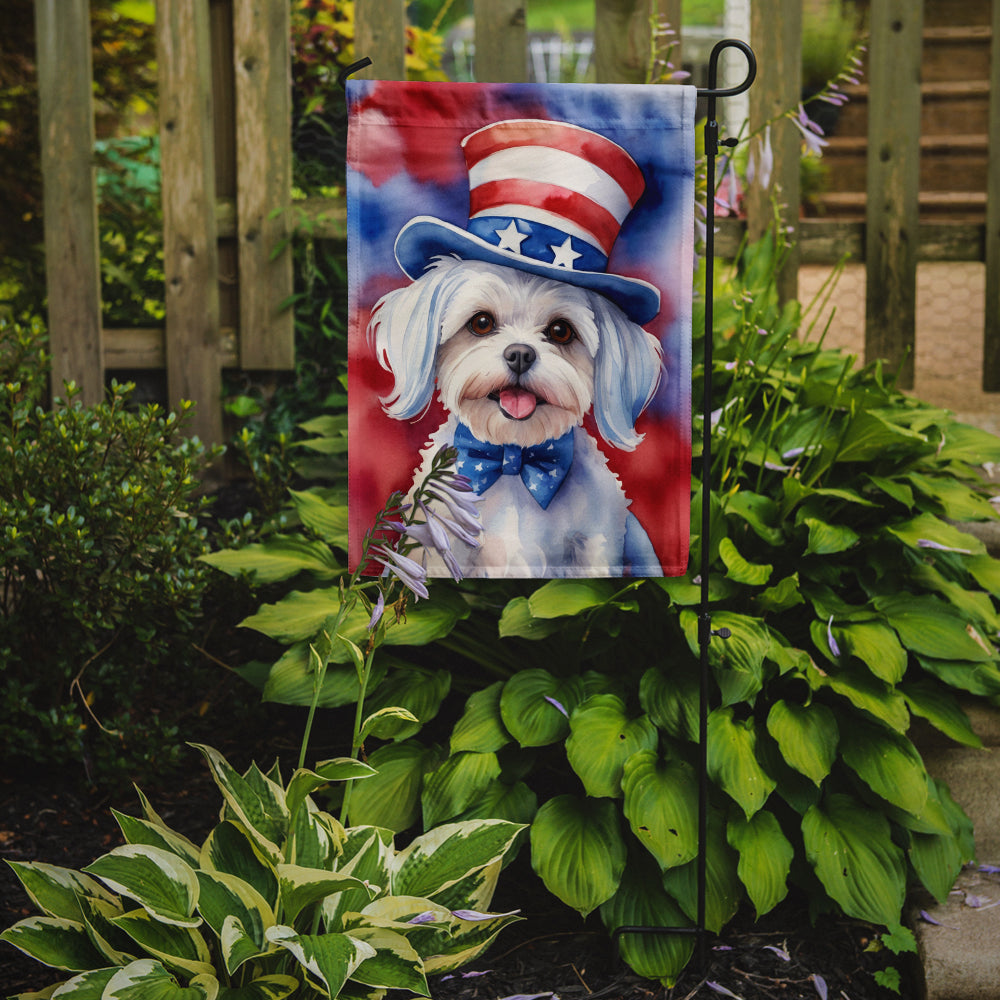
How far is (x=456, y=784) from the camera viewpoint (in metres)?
1.87

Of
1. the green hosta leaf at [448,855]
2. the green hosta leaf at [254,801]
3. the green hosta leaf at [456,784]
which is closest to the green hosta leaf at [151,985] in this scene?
the green hosta leaf at [254,801]

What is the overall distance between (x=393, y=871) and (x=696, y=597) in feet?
2.54

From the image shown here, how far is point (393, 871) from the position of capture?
1.65m

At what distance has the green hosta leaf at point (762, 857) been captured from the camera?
1.80m

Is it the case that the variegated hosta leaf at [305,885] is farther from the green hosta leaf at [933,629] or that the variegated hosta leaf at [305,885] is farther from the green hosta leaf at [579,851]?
the green hosta leaf at [933,629]

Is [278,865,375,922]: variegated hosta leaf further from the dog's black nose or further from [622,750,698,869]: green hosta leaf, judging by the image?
the dog's black nose

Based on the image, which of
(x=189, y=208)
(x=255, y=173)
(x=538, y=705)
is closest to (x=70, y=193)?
(x=189, y=208)

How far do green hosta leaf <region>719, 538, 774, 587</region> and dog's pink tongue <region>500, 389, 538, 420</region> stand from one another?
1.78 feet

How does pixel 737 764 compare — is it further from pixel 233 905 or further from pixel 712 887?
pixel 233 905

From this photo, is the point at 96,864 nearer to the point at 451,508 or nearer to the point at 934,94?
the point at 451,508

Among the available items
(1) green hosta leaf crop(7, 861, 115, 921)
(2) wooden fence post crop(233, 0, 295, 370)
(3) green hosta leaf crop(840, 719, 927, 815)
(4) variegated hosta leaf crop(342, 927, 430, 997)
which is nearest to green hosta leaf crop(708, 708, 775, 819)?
(3) green hosta leaf crop(840, 719, 927, 815)

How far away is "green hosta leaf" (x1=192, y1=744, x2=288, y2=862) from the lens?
1.59 meters

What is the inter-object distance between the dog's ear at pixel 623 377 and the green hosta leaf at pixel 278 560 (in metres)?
0.81

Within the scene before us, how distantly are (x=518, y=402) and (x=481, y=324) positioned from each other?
0.50 ft
